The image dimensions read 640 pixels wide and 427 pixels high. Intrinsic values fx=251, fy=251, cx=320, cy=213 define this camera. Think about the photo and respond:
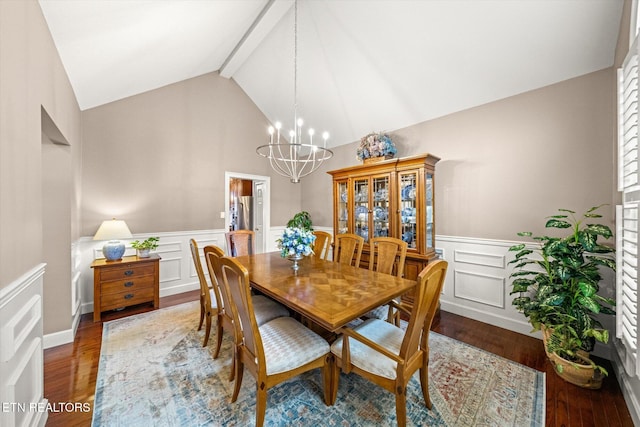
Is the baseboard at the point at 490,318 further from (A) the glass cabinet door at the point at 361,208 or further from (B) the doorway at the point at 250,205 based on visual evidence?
(B) the doorway at the point at 250,205

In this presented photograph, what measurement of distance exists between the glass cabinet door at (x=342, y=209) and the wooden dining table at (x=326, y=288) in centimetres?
138

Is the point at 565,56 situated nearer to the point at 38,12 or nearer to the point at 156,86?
the point at 38,12

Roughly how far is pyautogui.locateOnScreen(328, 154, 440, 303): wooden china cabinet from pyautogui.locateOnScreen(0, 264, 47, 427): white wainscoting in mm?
2936

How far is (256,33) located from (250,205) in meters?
3.73

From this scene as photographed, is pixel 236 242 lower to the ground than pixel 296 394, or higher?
higher

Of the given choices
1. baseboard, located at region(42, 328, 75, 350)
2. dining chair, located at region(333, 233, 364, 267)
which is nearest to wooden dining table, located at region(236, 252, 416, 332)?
dining chair, located at region(333, 233, 364, 267)

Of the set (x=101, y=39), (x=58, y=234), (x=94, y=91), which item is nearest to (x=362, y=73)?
(x=101, y=39)

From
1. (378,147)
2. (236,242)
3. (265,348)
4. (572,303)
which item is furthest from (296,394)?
(378,147)

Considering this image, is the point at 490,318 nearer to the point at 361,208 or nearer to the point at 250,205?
the point at 361,208

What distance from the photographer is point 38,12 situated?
5.14ft

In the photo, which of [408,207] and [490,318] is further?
[408,207]

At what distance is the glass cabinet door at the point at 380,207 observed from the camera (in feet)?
11.2

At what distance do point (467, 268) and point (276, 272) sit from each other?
2.35 m

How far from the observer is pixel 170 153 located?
3.84m
